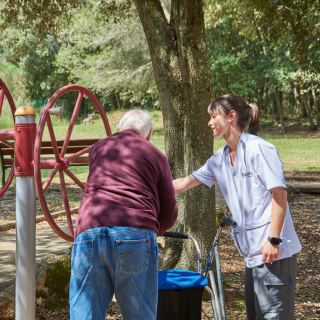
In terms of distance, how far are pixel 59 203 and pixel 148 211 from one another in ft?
20.1

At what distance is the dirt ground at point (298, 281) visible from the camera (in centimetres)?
381

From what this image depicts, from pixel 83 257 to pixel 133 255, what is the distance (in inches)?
9.1

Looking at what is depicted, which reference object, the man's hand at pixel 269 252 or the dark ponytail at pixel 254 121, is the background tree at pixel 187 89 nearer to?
the dark ponytail at pixel 254 121

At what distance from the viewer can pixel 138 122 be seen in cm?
227

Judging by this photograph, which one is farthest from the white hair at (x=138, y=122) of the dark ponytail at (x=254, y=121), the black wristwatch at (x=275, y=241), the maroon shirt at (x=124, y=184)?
the black wristwatch at (x=275, y=241)

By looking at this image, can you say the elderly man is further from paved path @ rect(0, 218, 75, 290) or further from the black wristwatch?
paved path @ rect(0, 218, 75, 290)

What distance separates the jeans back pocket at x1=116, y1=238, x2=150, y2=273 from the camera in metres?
1.96

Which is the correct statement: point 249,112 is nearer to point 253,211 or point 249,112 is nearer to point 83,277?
point 253,211

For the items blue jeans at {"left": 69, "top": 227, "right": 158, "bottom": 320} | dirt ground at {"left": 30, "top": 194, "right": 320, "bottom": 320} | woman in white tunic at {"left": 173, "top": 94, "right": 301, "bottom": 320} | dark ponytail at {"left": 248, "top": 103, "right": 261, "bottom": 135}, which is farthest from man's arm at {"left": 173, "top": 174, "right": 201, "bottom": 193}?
dirt ground at {"left": 30, "top": 194, "right": 320, "bottom": 320}

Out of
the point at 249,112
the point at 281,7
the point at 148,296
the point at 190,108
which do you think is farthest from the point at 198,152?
the point at 281,7

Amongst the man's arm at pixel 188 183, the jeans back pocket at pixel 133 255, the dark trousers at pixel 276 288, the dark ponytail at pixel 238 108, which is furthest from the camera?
the man's arm at pixel 188 183

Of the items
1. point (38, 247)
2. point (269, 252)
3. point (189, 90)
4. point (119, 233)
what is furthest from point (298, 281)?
point (119, 233)

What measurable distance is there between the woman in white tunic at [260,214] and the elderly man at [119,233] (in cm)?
56

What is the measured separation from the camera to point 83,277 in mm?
1988
